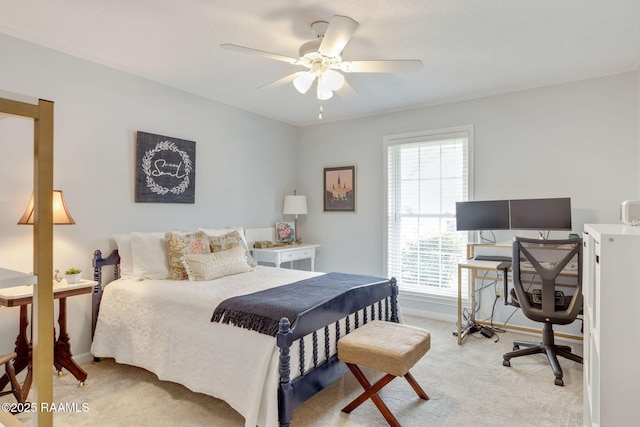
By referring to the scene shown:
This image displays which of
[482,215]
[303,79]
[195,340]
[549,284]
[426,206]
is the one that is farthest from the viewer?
[426,206]

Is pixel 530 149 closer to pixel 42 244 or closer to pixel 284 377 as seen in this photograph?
pixel 284 377

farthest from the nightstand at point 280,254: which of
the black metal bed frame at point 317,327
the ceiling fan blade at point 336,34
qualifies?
the ceiling fan blade at point 336,34

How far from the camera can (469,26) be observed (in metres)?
2.51

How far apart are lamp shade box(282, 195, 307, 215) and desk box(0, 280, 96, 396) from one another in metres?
2.68

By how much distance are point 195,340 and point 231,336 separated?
1.07 ft

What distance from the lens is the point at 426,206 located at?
4406 millimetres

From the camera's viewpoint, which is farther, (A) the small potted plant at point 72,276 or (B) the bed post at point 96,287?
(B) the bed post at point 96,287

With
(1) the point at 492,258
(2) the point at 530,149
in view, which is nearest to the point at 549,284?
(1) the point at 492,258

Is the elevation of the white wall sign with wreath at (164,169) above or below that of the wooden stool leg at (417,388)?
above

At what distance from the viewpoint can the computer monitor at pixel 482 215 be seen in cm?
362

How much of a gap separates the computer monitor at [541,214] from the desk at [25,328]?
12.3 ft

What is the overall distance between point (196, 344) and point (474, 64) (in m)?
3.13

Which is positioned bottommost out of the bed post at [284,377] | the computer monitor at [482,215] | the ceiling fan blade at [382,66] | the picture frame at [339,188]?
the bed post at [284,377]

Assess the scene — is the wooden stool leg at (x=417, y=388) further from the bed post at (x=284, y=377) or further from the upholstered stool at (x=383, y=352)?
the bed post at (x=284, y=377)
